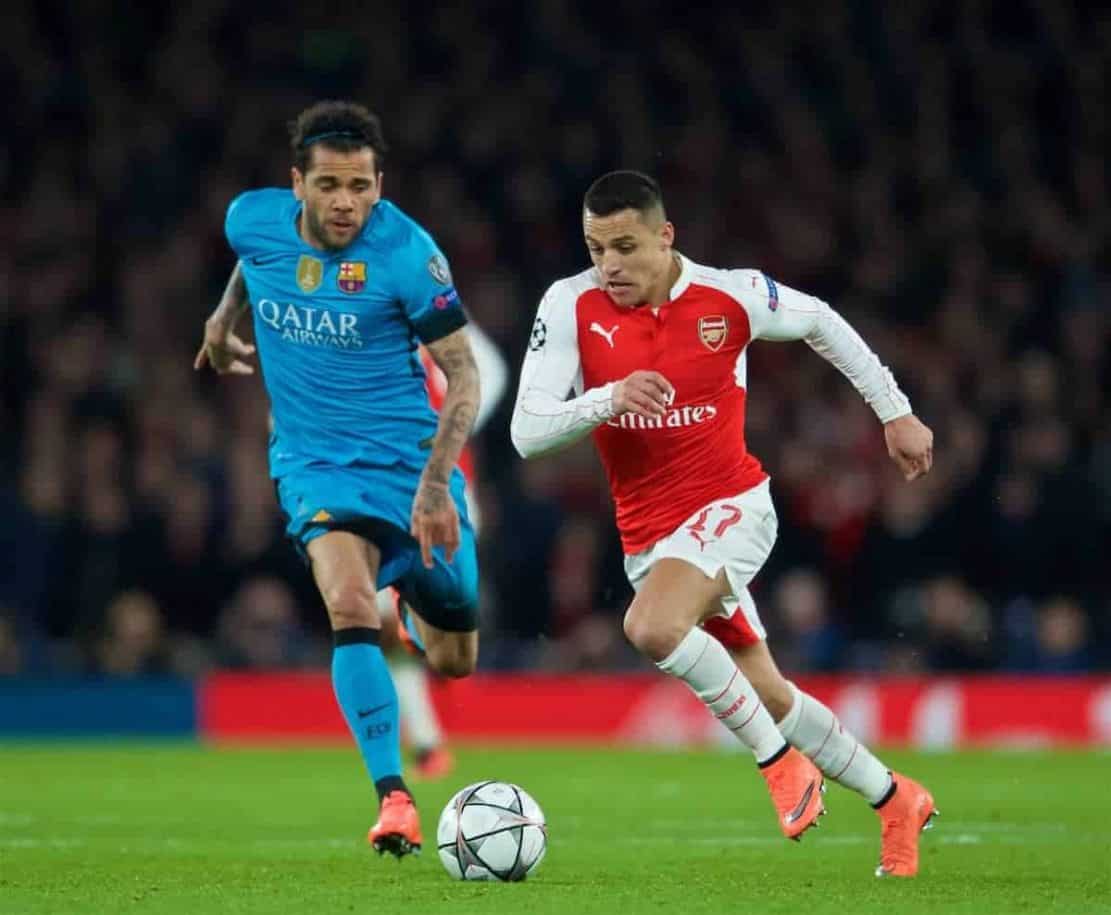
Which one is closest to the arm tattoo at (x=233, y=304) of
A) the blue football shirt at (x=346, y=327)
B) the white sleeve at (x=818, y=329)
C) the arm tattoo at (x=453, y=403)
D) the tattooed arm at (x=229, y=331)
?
the tattooed arm at (x=229, y=331)

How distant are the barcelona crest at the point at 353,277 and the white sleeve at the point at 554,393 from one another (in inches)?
29.7

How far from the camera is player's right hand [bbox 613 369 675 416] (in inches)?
263

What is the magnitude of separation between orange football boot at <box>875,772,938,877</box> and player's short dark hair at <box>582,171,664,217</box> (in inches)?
80.6

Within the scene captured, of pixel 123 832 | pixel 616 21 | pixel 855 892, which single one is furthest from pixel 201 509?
pixel 855 892

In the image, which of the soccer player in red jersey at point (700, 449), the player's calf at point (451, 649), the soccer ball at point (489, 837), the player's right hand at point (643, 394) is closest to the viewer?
the player's right hand at point (643, 394)

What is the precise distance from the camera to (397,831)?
6965 mm

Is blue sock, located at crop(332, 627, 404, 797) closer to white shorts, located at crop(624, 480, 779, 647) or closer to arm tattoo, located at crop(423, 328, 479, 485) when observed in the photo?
arm tattoo, located at crop(423, 328, 479, 485)

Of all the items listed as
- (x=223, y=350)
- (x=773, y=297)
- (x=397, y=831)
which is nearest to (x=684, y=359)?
(x=773, y=297)

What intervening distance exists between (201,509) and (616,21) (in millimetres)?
7860

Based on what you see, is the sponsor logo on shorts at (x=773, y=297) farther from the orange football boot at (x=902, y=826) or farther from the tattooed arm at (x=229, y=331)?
the tattooed arm at (x=229, y=331)

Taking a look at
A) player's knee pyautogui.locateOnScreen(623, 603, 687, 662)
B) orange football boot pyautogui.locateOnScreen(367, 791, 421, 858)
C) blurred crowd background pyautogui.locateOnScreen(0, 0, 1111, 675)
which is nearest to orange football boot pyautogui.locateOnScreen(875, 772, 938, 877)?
player's knee pyautogui.locateOnScreen(623, 603, 687, 662)

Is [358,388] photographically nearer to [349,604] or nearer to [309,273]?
[309,273]

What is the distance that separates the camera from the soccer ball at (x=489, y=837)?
6.84 m

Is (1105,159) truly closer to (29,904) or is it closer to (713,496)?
(713,496)
